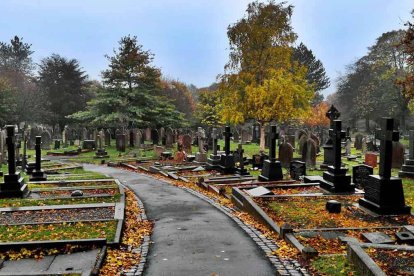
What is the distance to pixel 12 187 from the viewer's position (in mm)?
12922

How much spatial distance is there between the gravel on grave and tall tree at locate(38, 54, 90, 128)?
144 feet

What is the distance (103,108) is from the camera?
3956 centimetres

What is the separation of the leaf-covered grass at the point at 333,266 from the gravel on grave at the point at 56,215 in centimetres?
530

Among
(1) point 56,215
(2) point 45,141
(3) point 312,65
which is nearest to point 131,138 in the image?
(2) point 45,141

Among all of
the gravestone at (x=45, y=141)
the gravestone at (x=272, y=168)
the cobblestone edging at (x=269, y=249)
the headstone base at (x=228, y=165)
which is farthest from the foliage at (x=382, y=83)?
the cobblestone edging at (x=269, y=249)

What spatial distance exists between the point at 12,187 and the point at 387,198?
11.3 m

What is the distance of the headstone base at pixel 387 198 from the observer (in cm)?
1008

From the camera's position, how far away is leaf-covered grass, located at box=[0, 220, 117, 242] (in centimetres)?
804

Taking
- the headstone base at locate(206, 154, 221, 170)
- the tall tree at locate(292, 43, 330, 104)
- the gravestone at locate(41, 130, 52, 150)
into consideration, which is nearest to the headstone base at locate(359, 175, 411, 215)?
the headstone base at locate(206, 154, 221, 170)

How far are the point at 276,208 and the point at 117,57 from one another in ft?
112

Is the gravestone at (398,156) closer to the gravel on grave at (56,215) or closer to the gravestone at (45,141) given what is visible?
the gravel on grave at (56,215)

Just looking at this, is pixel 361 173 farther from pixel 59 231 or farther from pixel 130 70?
pixel 130 70

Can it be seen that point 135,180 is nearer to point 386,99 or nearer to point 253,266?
point 253,266

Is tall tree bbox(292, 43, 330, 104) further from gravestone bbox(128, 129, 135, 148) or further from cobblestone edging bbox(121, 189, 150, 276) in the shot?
cobblestone edging bbox(121, 189, 150, 276)
